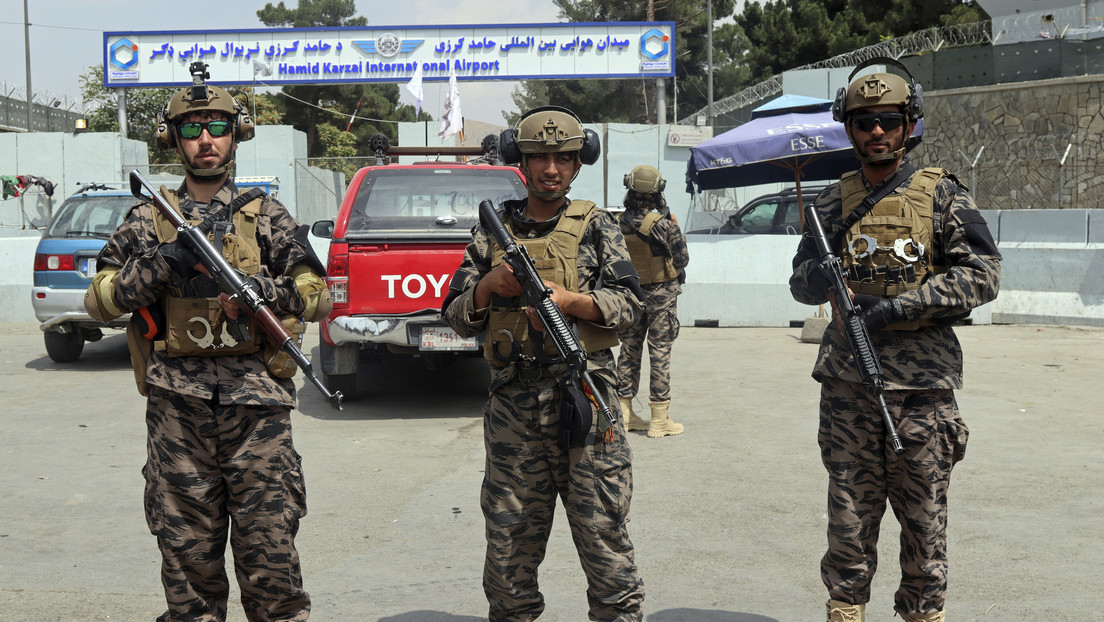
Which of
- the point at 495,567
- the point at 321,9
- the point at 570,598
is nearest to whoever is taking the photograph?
the point at 495,567

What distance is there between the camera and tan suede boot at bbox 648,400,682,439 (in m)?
7.57

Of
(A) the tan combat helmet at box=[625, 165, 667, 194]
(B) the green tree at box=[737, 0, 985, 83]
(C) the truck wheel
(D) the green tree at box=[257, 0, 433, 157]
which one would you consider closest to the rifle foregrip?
(A) the tan combat helmet at box=[625, 165, 667, 194]

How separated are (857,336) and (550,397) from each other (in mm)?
1066

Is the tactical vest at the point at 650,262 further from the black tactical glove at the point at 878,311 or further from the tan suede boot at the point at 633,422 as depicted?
the black tactical glove at the point at 878,311

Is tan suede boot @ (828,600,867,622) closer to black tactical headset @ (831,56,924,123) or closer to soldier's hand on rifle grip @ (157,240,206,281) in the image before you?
black tactical headset @ (831,56,924,123)

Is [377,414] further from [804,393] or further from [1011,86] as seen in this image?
[1011,86]

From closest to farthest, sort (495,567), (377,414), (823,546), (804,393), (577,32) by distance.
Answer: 1. (495,567)
2. (823,546)
3. (377,414)
4. (804,393)
5. (577,32)

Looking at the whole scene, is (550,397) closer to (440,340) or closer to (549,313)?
(549,313)

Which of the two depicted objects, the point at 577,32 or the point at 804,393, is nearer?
the point at 804,393

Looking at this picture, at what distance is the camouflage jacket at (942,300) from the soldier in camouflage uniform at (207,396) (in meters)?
1.96

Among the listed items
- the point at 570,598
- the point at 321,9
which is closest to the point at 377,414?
the point at 570,598

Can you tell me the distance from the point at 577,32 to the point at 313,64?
26.3 ft

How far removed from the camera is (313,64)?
3116cm

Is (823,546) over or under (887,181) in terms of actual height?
under
